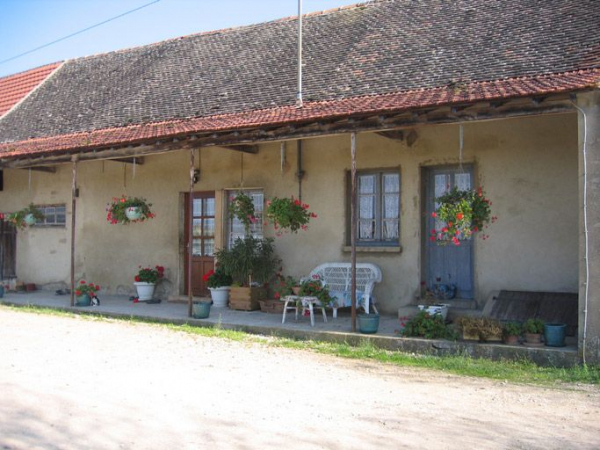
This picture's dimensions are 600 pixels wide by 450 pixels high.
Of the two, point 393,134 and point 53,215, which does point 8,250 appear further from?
point 393,134

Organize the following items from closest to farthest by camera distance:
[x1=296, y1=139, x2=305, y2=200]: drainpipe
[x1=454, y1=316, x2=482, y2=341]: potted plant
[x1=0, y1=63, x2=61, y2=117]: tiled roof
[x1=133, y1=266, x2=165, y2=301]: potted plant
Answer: [x1=454, y1=316, x2=482, y2=341]: potted plant, [x1=296, y1=139, x2=305, y2=200]: drainpipe, [x1=133, y1=266, x2=165, y2=301]: potted plant, [x1=0, y1=63, x2=61, y2=117]: tiled roof

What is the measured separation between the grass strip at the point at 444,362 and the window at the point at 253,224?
2742 mm

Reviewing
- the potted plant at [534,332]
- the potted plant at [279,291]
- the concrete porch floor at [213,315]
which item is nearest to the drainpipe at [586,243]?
the potted plant at [534,332]

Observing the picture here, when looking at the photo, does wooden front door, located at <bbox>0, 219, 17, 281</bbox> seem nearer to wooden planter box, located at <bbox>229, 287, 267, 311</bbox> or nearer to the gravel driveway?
wooden planter box, located at <bbox>229, 287, 267, 311</bbox>

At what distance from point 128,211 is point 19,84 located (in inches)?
320

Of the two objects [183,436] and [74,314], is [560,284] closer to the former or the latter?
[183,436]

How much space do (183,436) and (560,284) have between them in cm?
625

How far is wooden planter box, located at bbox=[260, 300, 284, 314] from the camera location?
1071 cm

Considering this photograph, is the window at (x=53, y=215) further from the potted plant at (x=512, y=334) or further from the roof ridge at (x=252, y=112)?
the potted plant at (x=512, y=334)

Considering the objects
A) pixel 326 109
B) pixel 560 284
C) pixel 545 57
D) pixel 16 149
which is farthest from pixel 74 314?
pixel 545 57

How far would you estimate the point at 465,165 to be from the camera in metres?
9.81

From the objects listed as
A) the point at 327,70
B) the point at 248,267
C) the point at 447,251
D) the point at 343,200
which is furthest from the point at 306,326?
the point at 327,70

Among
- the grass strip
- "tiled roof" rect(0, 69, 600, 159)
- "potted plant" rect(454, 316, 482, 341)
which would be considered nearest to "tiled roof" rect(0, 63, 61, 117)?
"tiled roof" rect(0, 69, 600, 159)

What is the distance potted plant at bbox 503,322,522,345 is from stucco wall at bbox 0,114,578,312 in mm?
1739
